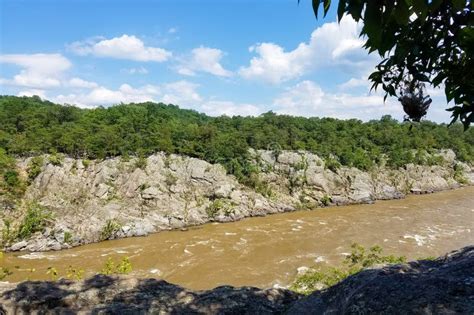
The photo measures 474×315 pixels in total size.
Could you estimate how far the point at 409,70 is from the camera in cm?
238

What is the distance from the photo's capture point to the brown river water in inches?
771

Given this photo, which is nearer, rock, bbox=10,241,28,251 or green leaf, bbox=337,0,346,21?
green leaf, bbox=337,0,346,21

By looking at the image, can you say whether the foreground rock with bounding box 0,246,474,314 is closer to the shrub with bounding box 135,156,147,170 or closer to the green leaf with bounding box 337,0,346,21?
the green leaf with bounding box 337,0,346,21

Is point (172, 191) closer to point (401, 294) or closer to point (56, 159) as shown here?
point (56, 159)

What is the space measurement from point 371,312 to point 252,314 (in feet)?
3.80

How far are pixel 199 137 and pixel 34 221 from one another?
16.3 meters

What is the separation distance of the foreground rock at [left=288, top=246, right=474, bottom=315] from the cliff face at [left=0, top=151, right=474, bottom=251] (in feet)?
79.8

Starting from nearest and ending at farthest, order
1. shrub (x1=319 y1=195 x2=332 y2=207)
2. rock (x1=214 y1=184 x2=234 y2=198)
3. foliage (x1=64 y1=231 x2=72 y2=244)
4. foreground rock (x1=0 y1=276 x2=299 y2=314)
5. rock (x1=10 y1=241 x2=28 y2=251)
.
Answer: foreground rock (x1=0 y1=276 x2=299 y2=314) → rock (x1=10 y1=241 x2=28 y2=251) → foliage (x1=64 y1=231 x2=72 y2=244) → rock (x1=214 y1=184 x2=234 y2=198) → shrub (x1=319 y1=195 x2=332 y2=207)

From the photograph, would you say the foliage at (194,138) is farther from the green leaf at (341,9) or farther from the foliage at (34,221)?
the green leaf at (341,9)

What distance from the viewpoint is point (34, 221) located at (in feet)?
82.6

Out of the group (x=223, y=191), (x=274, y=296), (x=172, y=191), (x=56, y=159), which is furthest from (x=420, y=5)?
(x=56, y=159)

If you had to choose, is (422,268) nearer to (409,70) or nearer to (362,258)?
(409,70)

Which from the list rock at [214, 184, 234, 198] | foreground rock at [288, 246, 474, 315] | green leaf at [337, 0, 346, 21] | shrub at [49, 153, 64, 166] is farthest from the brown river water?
green leaf at [337, 0, 346, 21]

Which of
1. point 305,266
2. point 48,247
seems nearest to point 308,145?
point 305,266
